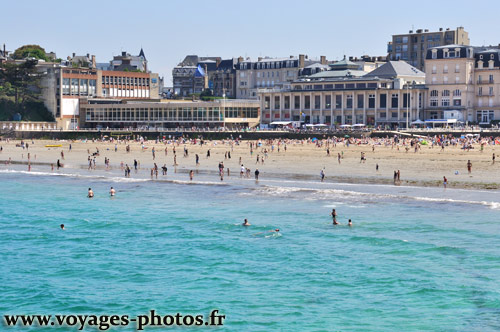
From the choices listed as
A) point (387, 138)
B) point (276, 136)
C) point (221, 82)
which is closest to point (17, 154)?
point (276, 136)

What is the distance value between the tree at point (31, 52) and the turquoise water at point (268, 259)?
4327 inches

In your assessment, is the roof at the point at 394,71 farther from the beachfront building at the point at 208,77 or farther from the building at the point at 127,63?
the building at the point at 127,63

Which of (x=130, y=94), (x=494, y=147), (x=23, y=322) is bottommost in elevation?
(x=23, y=322)

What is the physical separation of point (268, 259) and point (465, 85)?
85774 mm

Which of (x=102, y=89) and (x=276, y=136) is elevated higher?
(x=102, y=89)

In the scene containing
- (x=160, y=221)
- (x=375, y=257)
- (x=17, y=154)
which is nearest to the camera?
(x=375, y=257)

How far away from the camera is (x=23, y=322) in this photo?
2323 centimetres

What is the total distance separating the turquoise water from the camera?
2398 cm

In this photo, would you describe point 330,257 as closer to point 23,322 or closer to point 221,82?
point 23,322

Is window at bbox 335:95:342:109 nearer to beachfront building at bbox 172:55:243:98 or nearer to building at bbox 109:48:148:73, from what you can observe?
beachfront building at bbox 172:55:243:98

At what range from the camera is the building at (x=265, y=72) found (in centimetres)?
15612

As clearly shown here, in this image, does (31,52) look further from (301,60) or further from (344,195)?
(344,195)

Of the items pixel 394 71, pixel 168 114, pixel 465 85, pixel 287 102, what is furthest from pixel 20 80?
pixel 465 85

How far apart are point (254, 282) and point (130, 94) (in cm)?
11908
